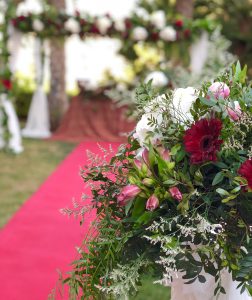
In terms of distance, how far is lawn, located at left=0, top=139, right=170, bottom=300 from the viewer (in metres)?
5.57

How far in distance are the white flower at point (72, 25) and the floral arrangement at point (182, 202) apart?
786 centimetres

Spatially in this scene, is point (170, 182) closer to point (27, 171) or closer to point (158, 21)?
point (27, 171)

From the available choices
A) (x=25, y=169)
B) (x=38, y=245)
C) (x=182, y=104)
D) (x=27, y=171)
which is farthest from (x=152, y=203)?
(x=25, y=169)

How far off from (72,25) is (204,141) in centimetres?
810

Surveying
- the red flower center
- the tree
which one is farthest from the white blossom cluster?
the tree

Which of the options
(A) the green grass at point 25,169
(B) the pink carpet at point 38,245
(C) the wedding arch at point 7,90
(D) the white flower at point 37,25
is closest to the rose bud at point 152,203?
(B) the pink carpet at point 38,245

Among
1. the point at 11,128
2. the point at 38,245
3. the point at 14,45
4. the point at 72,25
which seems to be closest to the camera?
the point at 38,245

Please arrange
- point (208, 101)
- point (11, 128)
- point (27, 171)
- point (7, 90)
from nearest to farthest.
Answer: point (208, 101) → point (27, 171) → point (7, 90) → point (11, 128)

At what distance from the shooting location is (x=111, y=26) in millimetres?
8969

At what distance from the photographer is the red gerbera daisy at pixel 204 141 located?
134cm

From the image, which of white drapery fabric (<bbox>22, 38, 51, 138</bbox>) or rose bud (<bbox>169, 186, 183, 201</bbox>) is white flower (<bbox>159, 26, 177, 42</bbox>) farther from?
rose bud (<bbox>169, 186, 183, 201</bbox>)

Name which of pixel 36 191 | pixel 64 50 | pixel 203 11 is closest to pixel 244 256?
pixel 36 191

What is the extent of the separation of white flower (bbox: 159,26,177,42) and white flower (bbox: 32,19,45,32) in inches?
81.2

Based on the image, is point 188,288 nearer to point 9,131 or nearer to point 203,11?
point 9,131
